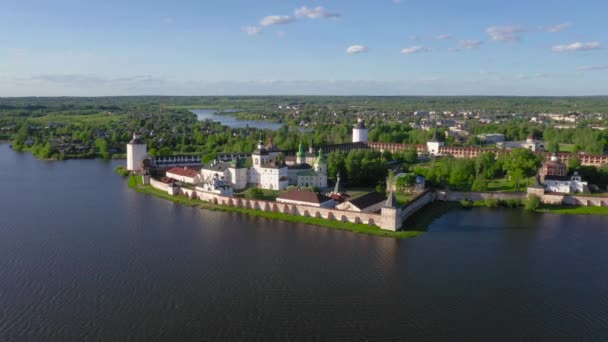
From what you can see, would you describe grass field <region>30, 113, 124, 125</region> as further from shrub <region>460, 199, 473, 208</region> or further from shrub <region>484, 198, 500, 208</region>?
shrub <region>484, 198, 500, 208</region>

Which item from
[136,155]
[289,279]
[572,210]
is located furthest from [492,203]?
[136,155]

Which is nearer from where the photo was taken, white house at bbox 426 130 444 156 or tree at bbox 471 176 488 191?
tree at bbox 471 176 488 191

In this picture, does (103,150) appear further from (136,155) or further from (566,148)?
(566,148)

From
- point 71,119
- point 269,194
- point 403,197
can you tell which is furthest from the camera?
point 71,119

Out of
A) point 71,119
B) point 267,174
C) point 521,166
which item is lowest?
point 267,174

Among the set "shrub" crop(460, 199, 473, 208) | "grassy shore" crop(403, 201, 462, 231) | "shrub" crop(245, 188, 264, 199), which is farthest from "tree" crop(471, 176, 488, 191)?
"shrub" crop(245, 188, 264, 199)

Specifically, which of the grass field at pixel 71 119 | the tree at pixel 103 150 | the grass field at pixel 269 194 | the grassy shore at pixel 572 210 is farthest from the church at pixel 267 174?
the grass field at pixel 71 119

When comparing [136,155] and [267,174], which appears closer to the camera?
[267,174]

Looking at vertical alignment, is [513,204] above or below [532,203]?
below

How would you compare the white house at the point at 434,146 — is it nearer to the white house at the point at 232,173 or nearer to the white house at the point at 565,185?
the white house at the point at 565,185

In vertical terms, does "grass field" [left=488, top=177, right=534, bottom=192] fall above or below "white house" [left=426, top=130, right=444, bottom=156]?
below
